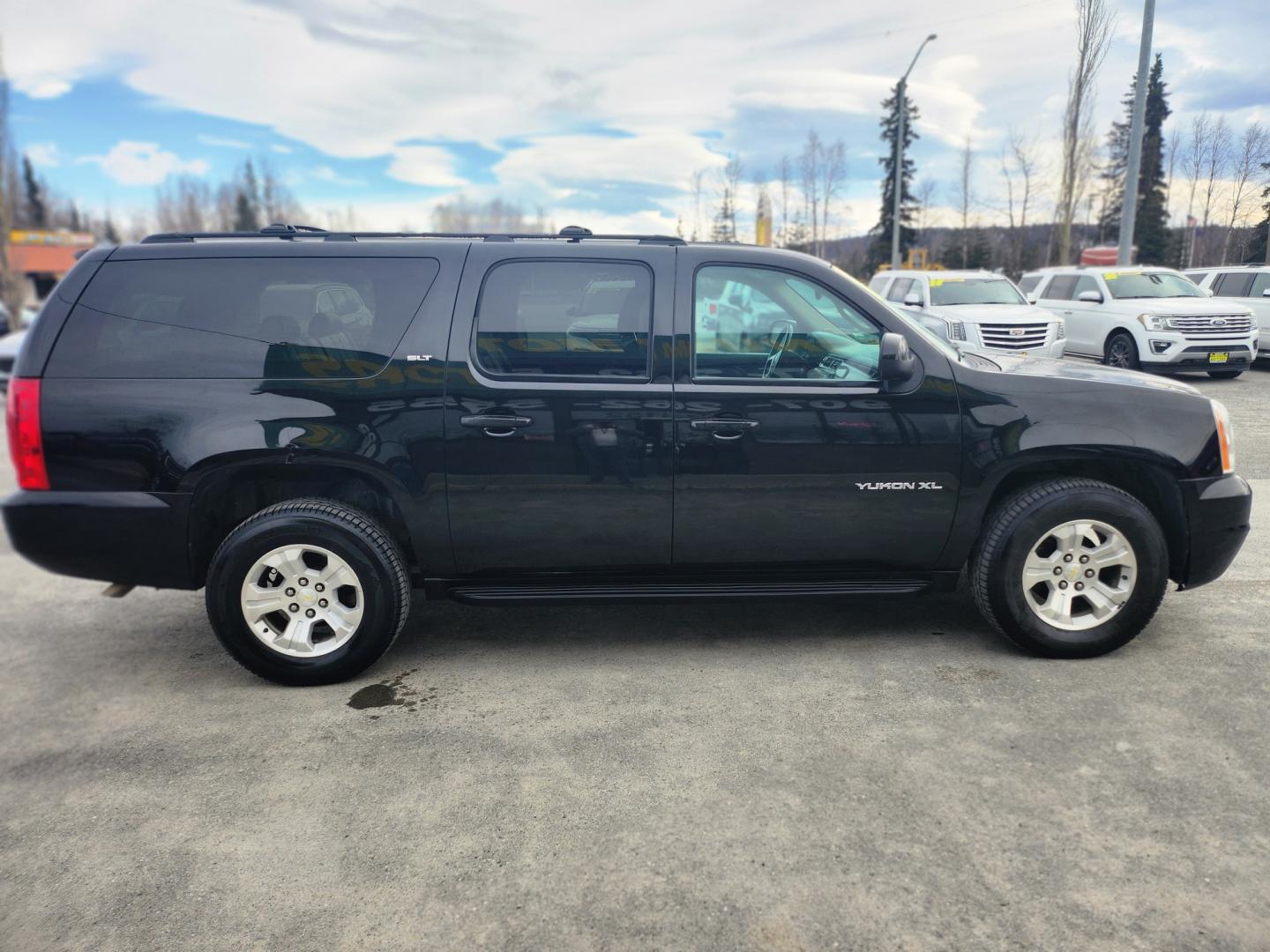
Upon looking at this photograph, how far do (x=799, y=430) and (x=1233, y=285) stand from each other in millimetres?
12330

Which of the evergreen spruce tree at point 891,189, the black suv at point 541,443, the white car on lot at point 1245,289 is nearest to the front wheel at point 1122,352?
the white car on lot at point 1245,289

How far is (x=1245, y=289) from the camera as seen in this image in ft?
41.4

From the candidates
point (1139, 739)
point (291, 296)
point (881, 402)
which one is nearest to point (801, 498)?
point (881, 402)

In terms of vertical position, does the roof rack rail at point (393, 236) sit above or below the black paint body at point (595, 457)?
above

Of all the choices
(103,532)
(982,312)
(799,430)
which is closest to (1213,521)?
(799,430)

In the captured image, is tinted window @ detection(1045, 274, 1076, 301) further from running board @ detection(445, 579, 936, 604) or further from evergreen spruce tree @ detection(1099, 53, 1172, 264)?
running board @ detection(445, 579, 936, 604)

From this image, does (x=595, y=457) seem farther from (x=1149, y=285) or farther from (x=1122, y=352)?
(x=1149, y=285)

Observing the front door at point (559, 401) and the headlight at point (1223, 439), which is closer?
the front door at point (559, 401)

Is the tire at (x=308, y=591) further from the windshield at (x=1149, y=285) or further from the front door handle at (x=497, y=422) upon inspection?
the windshield at (x=1149, y=285)

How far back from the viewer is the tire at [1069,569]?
3807 mm

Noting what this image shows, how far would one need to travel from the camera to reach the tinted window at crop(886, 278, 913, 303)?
15023mm

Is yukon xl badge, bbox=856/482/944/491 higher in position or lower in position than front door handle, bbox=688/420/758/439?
lower

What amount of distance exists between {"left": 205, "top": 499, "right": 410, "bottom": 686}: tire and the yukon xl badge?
2.03 meters

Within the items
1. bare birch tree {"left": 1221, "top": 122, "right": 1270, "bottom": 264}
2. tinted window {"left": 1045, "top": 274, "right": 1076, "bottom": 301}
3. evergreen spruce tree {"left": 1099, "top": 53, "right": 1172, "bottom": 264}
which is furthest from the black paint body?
tinted window {"left": 1045, "top": 274, "right": 1076, "bottom": 301}
